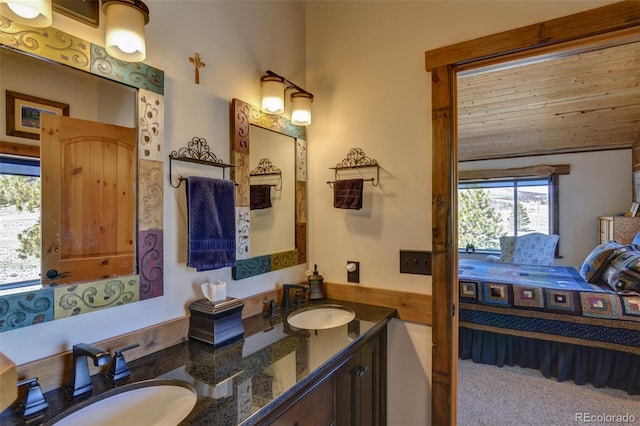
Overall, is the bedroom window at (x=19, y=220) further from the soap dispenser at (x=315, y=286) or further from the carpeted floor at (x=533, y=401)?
the carpeted floor at (x=533, y=401)

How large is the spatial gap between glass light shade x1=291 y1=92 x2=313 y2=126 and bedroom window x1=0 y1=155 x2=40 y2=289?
1.22 metres

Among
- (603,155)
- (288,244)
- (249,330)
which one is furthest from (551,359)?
(603,155)

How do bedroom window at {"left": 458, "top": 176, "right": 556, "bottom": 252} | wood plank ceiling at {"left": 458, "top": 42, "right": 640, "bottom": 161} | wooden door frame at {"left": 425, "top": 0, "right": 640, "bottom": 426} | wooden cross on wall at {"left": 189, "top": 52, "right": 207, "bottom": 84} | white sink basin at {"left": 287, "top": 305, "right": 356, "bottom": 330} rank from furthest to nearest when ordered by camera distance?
bedroom window at {"left": 458, "top": 176, "right": 556, "bottom": 252}, wood plank ceiling at {"left": 458, "top": 42, "right": 640, "bottom": 161}, white sink basin at {"left": 287, "top": 305, "right": 356, "bottom": 330}, wooden door frame at {"left": 425, "top": 0, "right": 640, "bottom": 426}, wooden cross on wall at {"left": 189, "top": 52, "right": 207, "bottom": 84}

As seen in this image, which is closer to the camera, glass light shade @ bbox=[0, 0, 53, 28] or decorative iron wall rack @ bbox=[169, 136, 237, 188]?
glass light shade @ bbox=[0, 0, 53, 28]

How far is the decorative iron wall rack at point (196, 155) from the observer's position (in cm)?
133

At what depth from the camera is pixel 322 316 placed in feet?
6.00

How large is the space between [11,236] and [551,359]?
12.1 feet

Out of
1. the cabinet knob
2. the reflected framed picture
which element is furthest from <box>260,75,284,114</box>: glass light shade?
the cabinet knob

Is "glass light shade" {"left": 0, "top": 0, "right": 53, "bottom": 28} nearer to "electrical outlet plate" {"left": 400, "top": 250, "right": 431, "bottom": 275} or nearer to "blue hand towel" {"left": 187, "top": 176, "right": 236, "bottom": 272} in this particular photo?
"blue hand towel" {"left": 187, "top": 176, "right": 236, "bottom": 272}

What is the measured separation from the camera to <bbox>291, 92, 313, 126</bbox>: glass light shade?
184 cm

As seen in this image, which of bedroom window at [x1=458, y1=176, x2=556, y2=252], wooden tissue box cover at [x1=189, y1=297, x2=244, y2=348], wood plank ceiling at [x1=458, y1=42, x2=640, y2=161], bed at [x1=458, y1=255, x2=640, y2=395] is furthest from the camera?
bedroom window at [x1=458, y1=176, x2=556, y2=252]

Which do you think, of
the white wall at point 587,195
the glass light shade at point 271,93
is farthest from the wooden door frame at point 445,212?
the white wall at point 587,195

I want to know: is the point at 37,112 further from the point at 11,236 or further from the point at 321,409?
the point at 321,409

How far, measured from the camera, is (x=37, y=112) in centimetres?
97
